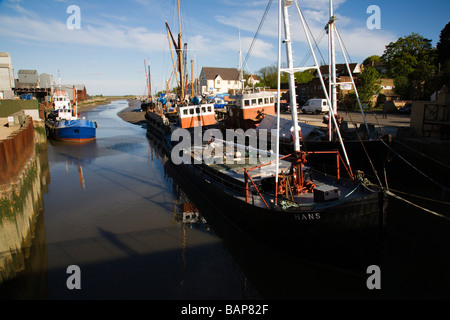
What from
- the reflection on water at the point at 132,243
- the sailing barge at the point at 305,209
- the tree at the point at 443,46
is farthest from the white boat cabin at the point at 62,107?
the tree at the point at 443,46

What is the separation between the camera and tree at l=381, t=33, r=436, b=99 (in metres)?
48.0

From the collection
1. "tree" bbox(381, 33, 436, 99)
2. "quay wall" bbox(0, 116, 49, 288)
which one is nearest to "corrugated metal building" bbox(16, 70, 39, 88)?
"quay wall" bbox(0, 116, 49, 288)

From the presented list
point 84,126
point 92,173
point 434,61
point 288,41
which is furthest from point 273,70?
point 288,41

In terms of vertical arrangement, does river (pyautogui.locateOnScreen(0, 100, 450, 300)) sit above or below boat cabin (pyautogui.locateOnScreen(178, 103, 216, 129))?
below

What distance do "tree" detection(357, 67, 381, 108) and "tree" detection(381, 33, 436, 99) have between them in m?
5.68

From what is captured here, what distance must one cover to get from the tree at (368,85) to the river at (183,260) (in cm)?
3885

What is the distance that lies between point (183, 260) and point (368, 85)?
47765mm

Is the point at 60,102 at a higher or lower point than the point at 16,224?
higher

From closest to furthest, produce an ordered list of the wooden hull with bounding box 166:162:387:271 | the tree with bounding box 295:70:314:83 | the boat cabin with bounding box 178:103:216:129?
the wooden hull with bounding box 166:162:387:271 < the boat cabin with bounding box 178:103:216:129 < the tree with bounding box 295:70:314:83

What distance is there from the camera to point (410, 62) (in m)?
59.7

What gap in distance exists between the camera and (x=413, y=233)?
12328 mm

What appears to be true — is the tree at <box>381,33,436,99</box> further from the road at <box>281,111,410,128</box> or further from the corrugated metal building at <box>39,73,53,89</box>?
the corrugated metal building at <box>39,73,53,89</box>

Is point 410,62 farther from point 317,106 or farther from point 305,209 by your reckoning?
point 305,209

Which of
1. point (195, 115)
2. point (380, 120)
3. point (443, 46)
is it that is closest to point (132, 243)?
point (195, 115)
